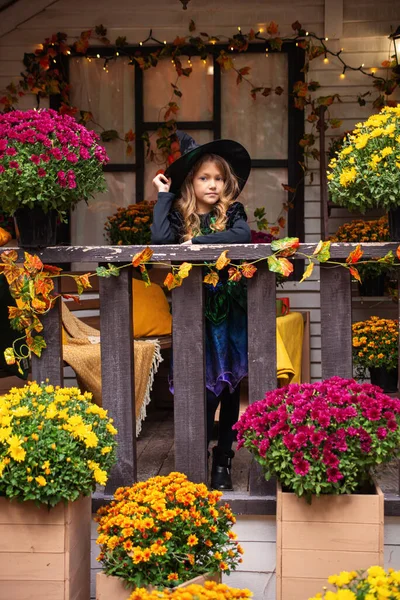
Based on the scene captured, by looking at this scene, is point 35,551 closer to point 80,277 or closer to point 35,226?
point 80,277

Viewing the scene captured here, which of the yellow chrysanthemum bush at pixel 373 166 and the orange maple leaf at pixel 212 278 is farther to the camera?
the orange maple leaf at pixel 212 278

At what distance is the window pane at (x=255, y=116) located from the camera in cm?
658

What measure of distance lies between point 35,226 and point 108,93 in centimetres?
381

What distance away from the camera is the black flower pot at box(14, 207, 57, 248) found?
308 cm

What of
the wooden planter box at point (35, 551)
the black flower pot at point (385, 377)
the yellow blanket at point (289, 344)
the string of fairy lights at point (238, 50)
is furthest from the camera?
the string of fairy lights at point (238, 50)

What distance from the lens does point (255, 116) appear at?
6.61 m

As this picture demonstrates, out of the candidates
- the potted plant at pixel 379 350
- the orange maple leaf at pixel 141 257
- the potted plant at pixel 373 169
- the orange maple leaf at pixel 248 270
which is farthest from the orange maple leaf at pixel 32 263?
the potted plant at pixel 379 350

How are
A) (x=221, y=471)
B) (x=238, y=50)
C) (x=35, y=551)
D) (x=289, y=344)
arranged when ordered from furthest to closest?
(x=238, y=50), (x=289, y=344), (x=221, y=471), (x=35, y=551)

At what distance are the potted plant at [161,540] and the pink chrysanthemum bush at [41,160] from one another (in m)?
1.07

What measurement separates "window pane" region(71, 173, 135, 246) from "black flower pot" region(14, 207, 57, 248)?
352 cm

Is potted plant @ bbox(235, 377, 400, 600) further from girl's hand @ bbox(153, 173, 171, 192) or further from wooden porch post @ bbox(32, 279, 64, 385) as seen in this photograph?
girl's hand @ bbox(153, 173, 171, 192)

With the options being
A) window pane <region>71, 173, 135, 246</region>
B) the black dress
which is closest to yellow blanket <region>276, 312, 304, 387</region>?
the black dress

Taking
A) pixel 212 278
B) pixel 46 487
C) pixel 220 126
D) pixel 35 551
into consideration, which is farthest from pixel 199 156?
pixel 220 126

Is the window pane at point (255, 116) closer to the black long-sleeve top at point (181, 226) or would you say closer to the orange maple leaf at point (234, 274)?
the black long-sleeve top at point (181, 226)
